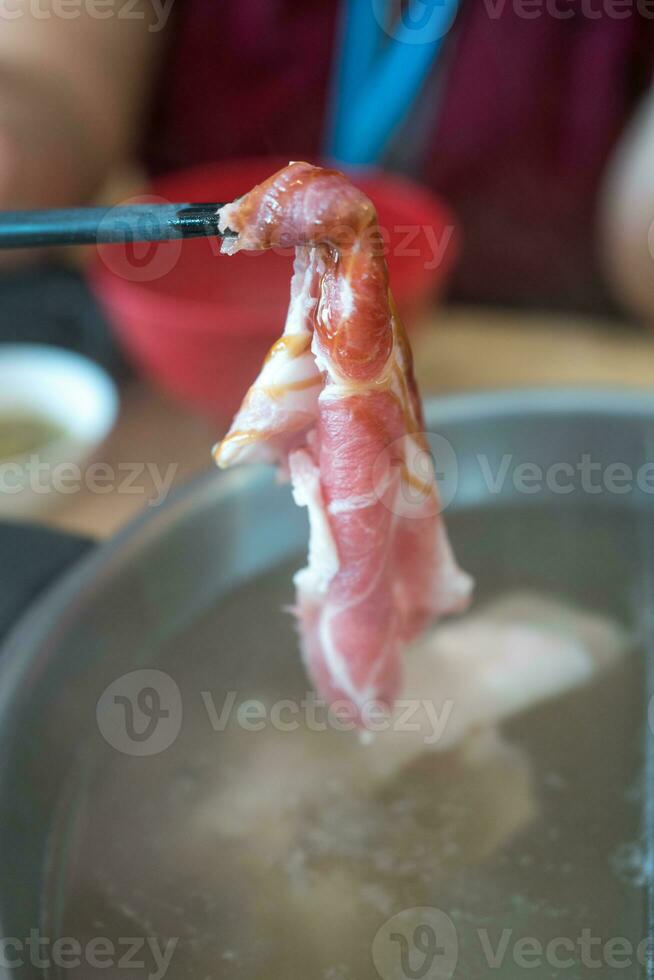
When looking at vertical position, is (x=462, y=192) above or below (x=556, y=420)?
above

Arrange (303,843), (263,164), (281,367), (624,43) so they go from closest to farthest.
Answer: (281,367), (303,843), (263,164), (624,43)

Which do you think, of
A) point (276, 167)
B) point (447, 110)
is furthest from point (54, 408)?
point (447, 110)

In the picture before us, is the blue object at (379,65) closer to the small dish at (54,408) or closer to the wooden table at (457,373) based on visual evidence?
the wooden table at (457,373)

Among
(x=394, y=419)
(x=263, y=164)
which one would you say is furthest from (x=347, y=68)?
(x=394, y=419)

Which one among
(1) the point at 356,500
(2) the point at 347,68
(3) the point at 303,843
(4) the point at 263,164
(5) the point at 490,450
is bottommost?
(3) the point at 303,843

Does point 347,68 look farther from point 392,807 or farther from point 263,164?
point 392,807

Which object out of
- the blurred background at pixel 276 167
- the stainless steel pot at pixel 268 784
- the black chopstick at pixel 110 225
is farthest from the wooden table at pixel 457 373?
the black chopstick at pixel 110 225

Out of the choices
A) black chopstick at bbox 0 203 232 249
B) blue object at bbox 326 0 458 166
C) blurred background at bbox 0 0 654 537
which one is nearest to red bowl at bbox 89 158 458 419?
blurred background at bbox 0 0 654 537
